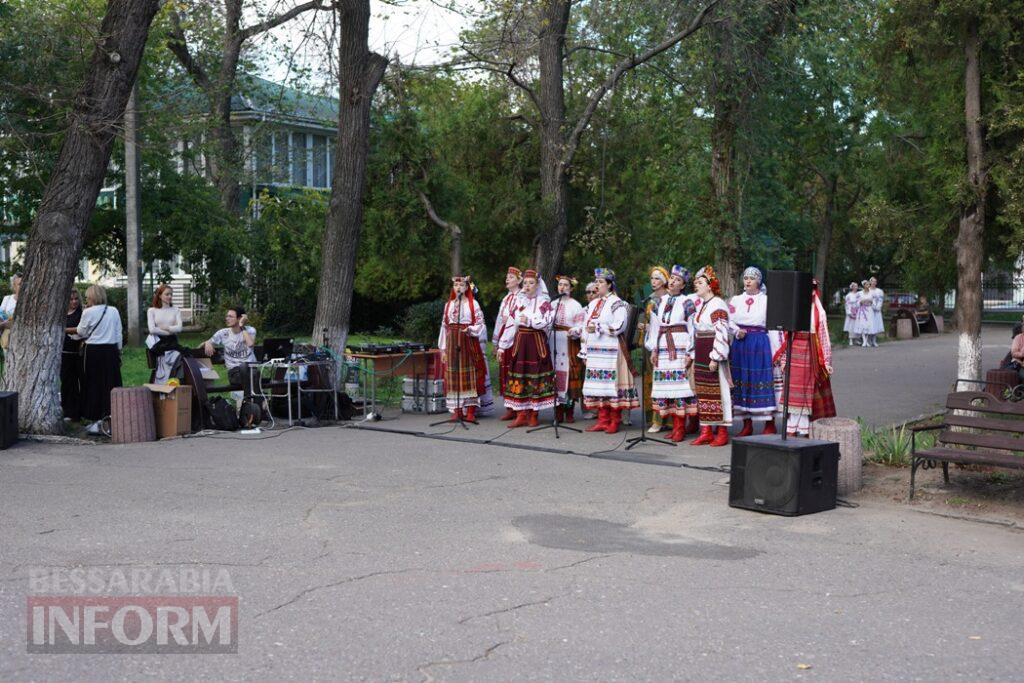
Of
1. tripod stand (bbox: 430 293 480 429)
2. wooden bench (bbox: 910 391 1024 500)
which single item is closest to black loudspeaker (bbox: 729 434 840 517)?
wooden bench (bbox: 910 391 1024 500)

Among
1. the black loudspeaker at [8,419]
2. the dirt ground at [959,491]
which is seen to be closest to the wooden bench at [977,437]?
the dirt ground at [959,491]

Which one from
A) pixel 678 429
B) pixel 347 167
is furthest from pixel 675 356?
pixel 347 167

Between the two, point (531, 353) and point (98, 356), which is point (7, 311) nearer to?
point (98, 356)

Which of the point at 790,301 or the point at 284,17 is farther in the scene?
the point at 284,17

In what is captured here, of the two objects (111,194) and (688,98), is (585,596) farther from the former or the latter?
(111,194)

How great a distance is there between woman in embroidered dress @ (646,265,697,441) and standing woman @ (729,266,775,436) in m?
0.54

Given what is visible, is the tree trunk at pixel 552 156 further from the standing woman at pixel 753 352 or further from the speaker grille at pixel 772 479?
the speaker grille at pixel 772 479

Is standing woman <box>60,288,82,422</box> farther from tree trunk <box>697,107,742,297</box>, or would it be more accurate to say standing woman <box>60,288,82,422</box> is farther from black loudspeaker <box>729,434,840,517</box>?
tree trunk <box>697,107,742,297</box>

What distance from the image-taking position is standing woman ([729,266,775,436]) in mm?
12570

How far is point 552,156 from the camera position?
806 inches

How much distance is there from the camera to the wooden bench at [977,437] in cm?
898

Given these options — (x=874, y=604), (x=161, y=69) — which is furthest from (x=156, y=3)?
(x=161, y=69)

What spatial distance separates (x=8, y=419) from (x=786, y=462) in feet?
26.9

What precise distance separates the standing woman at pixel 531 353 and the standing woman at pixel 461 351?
672 millimetres
